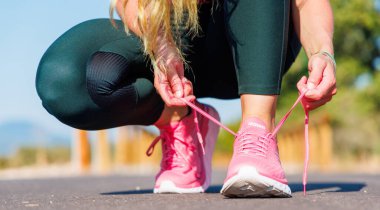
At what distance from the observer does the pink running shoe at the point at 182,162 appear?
2.16 m

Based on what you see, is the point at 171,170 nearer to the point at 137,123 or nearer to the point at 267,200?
the point at 137,123

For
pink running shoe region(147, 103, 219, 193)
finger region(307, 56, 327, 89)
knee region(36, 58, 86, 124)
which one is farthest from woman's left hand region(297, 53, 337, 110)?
knee region(36, 58, 86, 124)

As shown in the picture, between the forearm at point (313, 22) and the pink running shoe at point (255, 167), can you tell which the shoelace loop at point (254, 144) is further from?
the forearm at point (313, 22)

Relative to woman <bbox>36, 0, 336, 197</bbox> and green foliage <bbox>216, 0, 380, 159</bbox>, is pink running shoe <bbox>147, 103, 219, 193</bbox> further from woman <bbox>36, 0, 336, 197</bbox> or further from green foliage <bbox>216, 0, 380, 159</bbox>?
green foliage <bbox>216, 0, 380, 159</bbox>

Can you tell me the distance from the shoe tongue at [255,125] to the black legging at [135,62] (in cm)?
A: 7

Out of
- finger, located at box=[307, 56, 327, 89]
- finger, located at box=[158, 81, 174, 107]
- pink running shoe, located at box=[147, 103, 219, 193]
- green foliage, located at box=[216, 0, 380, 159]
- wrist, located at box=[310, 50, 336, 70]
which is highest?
green foliage, located at box=[216, 0, 380, 159]

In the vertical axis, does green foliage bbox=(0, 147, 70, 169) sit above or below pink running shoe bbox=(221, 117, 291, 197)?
below

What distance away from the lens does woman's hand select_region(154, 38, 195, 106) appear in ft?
6.02

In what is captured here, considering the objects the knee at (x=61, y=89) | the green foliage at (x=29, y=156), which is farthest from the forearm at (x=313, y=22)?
the green foliage at (x=29, y=156)

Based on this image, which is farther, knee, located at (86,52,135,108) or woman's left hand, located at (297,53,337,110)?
knee, located at (86,52,135,108)

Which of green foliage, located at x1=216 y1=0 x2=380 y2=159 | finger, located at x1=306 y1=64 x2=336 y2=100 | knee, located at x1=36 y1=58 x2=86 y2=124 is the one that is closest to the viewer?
finger, located at x1=306 y1=64 x2=336 y2=100

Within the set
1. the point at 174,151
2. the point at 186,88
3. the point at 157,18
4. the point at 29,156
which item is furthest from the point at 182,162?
the point at 29,156

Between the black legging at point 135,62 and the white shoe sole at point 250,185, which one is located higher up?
the black legging at point 135,62

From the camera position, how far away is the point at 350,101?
15062 mm
